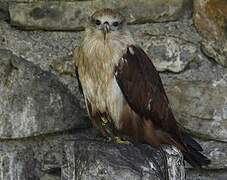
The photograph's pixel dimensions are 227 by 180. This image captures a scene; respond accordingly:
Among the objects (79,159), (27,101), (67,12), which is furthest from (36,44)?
(79,159)

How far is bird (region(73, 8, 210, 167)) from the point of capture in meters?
2.38

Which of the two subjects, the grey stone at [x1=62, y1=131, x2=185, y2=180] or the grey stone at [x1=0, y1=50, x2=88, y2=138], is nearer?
the grey stone at [x1=62, y1=131, x2=185, y2=180]

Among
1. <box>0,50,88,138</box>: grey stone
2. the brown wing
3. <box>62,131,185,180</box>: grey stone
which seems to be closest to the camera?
<box>62,131,185,180</box>: grey stone

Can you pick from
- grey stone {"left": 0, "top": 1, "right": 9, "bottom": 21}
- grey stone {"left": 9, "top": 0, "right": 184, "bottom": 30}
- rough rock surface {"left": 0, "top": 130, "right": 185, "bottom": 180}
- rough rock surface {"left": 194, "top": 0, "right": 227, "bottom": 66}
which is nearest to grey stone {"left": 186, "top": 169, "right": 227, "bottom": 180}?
rough rock surface {"left": 0, "top": 130, "right": 185, "bottom": 180}

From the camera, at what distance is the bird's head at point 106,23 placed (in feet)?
7.92

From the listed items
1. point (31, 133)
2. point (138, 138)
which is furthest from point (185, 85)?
point (31, 133)

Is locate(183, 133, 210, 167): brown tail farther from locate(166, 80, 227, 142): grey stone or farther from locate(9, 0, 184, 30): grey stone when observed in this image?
locate(9, 0, 184, 30): grey stone

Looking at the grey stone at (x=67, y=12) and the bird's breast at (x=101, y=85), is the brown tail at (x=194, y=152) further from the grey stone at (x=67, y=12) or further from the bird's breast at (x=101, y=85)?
the grey stone at (x=67, y=12)

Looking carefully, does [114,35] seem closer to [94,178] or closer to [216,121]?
[216,121]

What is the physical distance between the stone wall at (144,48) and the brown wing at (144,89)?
0.09 m

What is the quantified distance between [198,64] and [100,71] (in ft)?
1.08

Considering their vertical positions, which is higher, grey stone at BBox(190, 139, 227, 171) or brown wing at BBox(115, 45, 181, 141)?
brown wing at BBox(115, 45, 181, 141)

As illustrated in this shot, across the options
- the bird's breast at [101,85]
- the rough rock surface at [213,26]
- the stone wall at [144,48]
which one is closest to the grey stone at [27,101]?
the stone wall at [144,48]

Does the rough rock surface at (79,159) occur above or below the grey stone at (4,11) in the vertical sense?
below
